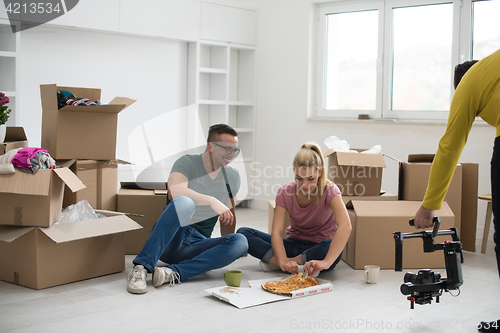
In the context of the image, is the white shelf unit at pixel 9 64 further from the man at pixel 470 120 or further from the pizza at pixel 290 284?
the man at pixel 470 120

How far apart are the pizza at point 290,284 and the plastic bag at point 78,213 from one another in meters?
1.00

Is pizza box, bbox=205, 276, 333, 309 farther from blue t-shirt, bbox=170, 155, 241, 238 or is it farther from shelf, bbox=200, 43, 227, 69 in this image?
shelf, bbox=200, 43, 227, 69

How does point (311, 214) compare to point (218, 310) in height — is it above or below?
above

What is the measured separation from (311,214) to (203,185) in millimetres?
598

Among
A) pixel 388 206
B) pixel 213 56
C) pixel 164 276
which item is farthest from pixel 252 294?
pixel 213 56

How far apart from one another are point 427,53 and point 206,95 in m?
2.07

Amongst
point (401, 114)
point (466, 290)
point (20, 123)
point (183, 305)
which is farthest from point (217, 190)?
point (401, 114)

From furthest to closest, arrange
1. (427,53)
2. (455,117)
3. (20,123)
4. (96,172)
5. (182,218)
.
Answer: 1. (427,53)
2. (20,123)
3. (96,172)
4. (182,218)
5. (455,117)

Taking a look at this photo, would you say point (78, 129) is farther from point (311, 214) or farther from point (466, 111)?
point (466, 111)

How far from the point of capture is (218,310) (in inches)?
84.7

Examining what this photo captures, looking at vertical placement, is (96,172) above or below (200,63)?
below

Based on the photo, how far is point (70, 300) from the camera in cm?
225

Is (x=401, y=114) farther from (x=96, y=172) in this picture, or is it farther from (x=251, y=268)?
(x=96, y=172)

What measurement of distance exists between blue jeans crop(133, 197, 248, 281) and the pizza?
11.3 inches
